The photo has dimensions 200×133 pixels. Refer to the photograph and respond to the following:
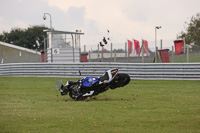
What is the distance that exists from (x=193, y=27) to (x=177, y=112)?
178ft

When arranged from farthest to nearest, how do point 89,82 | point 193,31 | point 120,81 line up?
1. point 193,31
2. point 120,81
3. point 89,82

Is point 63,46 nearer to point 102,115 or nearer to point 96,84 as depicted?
point 96,84

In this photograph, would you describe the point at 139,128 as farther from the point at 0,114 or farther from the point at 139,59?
the point at 139,59

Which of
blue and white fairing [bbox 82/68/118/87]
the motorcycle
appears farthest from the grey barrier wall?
blue and white fairing [bbox 82/68/118/87]

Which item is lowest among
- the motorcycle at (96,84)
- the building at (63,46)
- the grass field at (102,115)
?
the grass field at (102,115)

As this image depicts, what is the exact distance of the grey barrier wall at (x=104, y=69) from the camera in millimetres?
21672

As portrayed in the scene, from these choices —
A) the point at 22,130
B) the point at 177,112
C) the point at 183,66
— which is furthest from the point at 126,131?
the point at 183,66

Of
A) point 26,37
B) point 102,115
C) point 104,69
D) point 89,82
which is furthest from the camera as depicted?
point 26,37

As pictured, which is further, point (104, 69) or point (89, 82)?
point (104, 69)

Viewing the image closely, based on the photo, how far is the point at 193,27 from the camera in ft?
205

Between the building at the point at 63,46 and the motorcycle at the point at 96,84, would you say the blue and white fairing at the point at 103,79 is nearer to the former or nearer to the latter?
the motorcycle at the point at 96,84

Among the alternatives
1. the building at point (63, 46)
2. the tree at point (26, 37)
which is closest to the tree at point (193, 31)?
the building at point (63, 46)

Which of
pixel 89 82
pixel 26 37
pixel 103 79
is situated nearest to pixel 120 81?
pixel 103 79

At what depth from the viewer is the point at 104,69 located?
24.5 metres
